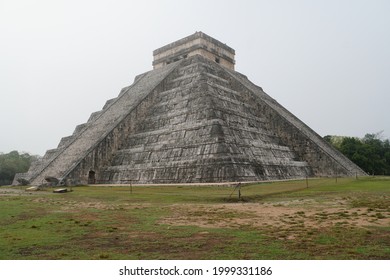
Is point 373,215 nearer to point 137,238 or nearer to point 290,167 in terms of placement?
point 137,238

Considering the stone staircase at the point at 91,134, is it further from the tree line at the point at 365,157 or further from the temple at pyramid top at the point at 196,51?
the tree line at the point at 365,157

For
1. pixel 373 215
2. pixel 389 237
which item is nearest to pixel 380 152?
pixel 373 215

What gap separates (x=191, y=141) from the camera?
2045 centimetres

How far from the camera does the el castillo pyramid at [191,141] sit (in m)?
19.3

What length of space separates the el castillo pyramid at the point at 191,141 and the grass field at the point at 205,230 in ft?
19.9

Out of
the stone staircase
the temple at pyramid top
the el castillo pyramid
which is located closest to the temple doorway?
the el castillo pyramid

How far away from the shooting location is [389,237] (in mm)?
6297

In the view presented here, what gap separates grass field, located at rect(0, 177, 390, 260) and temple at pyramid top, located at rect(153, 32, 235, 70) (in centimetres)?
2090

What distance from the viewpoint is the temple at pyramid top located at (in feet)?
103

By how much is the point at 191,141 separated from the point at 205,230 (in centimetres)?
1310

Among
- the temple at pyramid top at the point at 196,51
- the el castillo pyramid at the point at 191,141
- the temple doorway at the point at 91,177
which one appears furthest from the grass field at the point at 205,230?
the temple at pyramid top at the point at 196,51

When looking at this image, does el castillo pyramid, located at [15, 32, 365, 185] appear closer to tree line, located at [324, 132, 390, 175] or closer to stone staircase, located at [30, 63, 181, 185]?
stone staircase, located at [30, 63, 181, 185]

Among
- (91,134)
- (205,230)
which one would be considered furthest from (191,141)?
(205,230)

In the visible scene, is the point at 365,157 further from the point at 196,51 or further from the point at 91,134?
the point at 91,134
